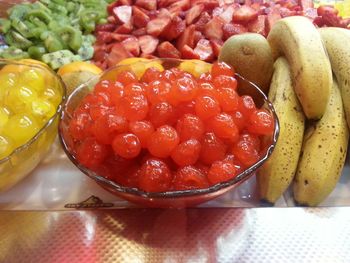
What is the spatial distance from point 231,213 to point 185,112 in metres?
0.23

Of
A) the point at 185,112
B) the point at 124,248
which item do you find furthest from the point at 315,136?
the point at 124,248

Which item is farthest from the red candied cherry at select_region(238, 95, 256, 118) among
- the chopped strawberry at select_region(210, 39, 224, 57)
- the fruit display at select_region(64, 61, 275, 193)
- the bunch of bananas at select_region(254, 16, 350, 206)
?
the chopped strawberry at select_region(210, 39, 224, 57)

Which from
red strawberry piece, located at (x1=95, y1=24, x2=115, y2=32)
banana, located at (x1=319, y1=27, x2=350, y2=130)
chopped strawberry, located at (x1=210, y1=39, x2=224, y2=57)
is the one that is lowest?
red strawberry piece, located at (x1=95, y1=24, x2=115, y2=32)

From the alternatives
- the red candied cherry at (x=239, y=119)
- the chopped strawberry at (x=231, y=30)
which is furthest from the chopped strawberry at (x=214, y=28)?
the red candied cherry at (x=239, y=119)

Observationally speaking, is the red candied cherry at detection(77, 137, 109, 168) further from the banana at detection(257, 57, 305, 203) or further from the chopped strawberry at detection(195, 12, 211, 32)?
the chopped strawberry at detection(195, 12, 211, 32)

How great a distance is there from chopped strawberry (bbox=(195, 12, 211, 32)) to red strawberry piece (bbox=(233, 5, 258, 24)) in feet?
0.34

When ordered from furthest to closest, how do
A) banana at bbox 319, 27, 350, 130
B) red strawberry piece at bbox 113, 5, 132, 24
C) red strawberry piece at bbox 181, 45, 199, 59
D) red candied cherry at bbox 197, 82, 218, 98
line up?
red strawberry piece at bbox 113, 5, 132, 24
red strawberry piece at bbox 181, 45, 199, 59
banana at bbox 319, 27, 350, 130
red candied cherry at bbox 197, 82, 218, 98

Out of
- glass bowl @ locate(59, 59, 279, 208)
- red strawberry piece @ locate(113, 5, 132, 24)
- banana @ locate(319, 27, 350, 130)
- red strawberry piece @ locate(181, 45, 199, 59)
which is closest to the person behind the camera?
glass bowl @ locate(59, 59, 279, 208)

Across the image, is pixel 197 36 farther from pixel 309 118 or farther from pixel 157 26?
pixel 309 118

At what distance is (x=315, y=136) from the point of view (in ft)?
3.00

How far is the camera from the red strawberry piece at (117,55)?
1.46 m

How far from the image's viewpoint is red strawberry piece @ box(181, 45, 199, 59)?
1.44m

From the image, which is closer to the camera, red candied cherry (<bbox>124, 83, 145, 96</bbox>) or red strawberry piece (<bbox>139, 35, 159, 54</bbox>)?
red candied cherry (<bbox>124, 83, 145, 96</bbox>)

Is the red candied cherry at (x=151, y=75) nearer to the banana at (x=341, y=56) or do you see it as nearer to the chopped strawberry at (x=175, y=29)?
the banana at (x=341, y=56)
